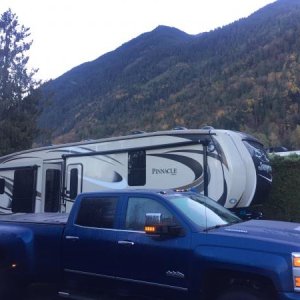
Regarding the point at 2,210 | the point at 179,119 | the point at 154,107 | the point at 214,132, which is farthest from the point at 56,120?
the point at 214,132

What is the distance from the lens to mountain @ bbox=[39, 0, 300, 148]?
202 ft

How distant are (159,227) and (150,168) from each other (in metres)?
5.63

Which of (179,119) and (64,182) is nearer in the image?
(64,182)

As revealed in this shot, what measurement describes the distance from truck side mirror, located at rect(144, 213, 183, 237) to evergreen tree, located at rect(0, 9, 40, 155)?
21.7m

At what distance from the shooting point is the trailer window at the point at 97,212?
6.56 m

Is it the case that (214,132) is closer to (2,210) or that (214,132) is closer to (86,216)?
(86,216)

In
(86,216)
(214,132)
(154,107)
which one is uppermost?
(154,107)

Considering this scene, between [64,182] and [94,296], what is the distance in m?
7.14

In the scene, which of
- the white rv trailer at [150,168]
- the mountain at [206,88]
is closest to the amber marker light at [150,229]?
the white rv trailer at [150,168]

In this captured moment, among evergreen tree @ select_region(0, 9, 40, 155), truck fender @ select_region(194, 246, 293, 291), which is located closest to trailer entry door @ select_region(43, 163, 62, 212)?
truck fender @ select_region(194, 246, 293, 291)

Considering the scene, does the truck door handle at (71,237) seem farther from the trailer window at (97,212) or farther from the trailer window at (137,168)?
the trailer window at (137,168)

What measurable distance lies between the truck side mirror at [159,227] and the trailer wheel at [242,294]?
2.70 feet

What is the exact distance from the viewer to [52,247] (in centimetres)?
692

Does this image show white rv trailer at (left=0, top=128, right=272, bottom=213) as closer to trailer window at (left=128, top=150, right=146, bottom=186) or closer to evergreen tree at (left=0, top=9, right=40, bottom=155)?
trailer window at (left=128, top=150, right=146, bottom=186)
